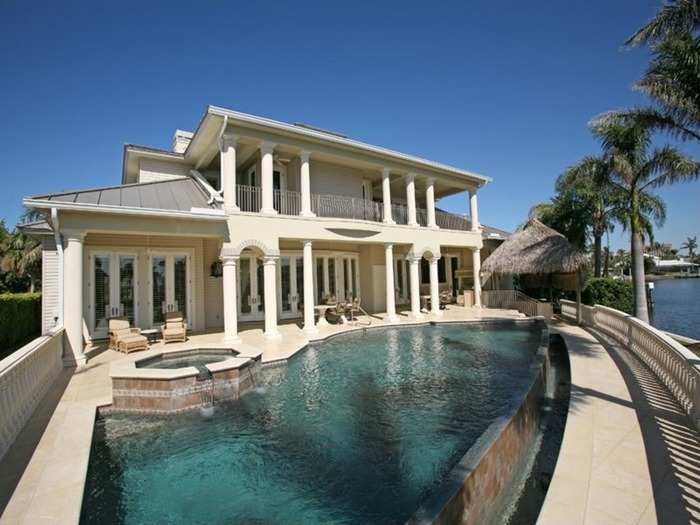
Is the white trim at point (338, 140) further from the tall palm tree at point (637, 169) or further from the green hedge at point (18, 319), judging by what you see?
the green hedge at point (18, 319)

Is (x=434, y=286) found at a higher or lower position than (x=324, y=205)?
lower

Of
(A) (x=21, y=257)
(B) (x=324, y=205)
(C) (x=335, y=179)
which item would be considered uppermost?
(C) (x=335, y=179)

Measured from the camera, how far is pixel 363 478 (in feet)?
13.6

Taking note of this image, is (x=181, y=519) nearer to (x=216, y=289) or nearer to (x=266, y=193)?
(x=266, y=193)

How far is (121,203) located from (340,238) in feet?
24.8

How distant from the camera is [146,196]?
10922mm

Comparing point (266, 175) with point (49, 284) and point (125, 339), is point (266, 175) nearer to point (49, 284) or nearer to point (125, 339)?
point (125, 339)

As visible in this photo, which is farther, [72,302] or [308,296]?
[308,296]

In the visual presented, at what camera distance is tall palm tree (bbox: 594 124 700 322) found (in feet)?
37.0

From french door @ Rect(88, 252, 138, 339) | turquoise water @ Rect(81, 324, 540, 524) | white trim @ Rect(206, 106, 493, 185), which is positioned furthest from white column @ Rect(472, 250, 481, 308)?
french door @ Rect(88, 252, 138, 339)

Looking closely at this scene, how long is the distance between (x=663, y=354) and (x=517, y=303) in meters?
11.5

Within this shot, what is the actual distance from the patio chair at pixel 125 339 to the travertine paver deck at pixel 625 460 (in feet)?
35.2

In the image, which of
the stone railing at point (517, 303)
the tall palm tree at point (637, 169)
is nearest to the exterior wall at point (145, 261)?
the stone railing at point (517, 303)

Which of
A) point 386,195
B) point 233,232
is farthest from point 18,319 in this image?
point 386,195
